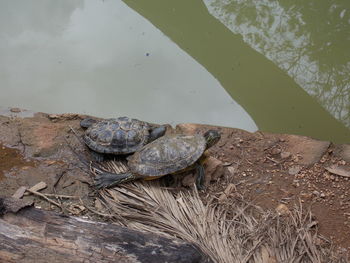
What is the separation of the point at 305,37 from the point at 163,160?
13.1 ft

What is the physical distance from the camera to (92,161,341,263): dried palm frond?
292 cm

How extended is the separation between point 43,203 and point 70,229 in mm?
1089

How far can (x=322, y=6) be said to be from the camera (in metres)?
6.80

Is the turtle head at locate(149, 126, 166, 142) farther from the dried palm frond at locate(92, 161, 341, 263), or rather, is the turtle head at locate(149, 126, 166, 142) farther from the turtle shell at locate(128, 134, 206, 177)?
the dried palm frond at locate(92, 161, 341, 263)

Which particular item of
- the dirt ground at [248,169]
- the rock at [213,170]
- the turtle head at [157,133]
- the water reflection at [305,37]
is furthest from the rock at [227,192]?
the water reflection at [305,37]

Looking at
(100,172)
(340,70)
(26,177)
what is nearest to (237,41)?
(340,70)

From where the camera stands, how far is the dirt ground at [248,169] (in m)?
3.61

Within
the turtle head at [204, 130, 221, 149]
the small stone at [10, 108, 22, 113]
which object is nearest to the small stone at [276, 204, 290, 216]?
the turtle head at [204, 130, 221, 149]

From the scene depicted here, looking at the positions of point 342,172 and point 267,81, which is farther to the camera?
point 267,81

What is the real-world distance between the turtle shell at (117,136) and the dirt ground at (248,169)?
0.90 ft

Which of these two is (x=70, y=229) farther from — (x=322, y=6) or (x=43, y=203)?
(x=322, y=6)

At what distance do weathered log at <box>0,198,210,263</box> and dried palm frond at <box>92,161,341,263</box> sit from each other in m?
0.43

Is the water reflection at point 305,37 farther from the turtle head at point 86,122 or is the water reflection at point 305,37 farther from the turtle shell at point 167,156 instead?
the turtle head at point 86,122

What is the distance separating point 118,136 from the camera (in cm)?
402
